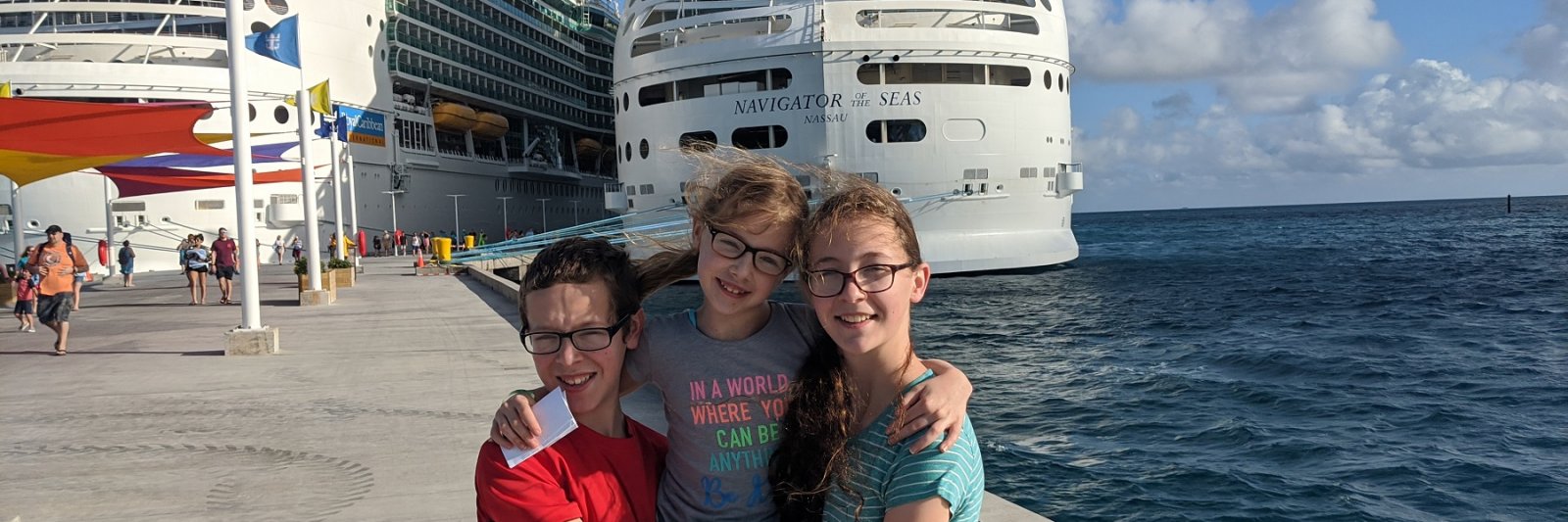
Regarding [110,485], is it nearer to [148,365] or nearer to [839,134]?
[148,365]

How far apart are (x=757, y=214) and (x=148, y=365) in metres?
9.62

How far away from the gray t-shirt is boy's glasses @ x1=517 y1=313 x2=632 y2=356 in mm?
168

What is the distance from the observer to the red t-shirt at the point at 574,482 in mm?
2564

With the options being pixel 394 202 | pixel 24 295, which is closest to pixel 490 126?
pixel 394 202

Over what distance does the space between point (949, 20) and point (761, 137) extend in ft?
18.6

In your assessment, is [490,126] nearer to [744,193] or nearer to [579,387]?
[579,387]

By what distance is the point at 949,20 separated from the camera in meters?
29.0

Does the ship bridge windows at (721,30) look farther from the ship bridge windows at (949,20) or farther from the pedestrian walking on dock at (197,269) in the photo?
the pedestrian walking on dock at (197,269)

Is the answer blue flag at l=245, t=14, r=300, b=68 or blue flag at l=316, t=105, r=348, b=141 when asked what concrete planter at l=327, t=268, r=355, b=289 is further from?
blue flag at l=316, t=105, r=348, b=141

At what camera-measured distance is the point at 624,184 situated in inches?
1185

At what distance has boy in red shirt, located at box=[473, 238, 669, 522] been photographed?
8.45 feet

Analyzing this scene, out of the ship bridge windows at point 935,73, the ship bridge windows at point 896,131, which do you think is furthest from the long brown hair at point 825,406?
the ship bridge windows at point 935,73

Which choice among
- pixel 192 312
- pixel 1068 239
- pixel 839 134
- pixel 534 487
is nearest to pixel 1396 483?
pixel 534 487

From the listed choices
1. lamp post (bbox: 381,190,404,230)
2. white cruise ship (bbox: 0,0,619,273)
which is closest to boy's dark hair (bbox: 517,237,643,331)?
white cruise ship (bbox: 0,0,619,273)
